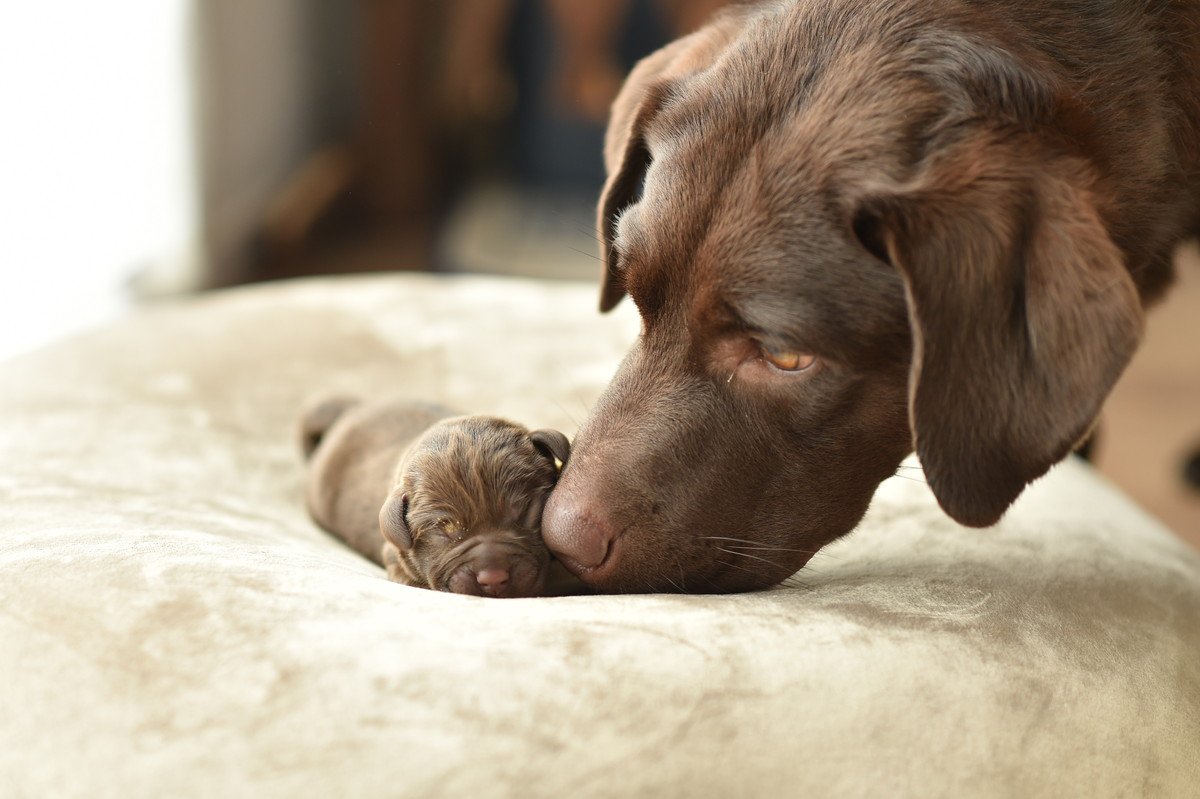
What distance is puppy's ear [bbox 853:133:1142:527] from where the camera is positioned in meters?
1.50

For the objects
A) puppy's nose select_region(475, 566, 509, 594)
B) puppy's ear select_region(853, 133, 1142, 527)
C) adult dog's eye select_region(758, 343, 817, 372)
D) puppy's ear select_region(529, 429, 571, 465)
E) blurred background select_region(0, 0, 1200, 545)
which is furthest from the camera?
blurred background select_region(0, 0, 1200, 545)

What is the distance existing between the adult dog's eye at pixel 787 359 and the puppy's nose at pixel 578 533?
0.32 meters

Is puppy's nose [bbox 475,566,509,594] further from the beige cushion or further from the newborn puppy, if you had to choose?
the beige cushion

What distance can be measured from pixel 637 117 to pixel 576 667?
0.95 m

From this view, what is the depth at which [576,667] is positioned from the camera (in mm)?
1404

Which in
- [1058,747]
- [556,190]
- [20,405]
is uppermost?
[1058,747]

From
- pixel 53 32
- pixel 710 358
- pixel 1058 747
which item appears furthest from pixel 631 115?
pixel 53 32

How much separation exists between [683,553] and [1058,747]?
1.77 feet

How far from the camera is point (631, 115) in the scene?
2.05 metres

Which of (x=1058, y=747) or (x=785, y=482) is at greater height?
(x=785, y=482)

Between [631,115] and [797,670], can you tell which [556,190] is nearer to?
[631,115]

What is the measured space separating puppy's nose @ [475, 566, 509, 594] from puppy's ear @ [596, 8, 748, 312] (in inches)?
20.7

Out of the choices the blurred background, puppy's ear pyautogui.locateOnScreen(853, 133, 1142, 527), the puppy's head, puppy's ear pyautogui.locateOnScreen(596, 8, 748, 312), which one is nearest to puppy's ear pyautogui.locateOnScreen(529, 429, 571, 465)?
the puppy's head

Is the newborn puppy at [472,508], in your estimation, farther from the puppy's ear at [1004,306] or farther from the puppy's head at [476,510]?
the puppy's ear at [1004,306]
